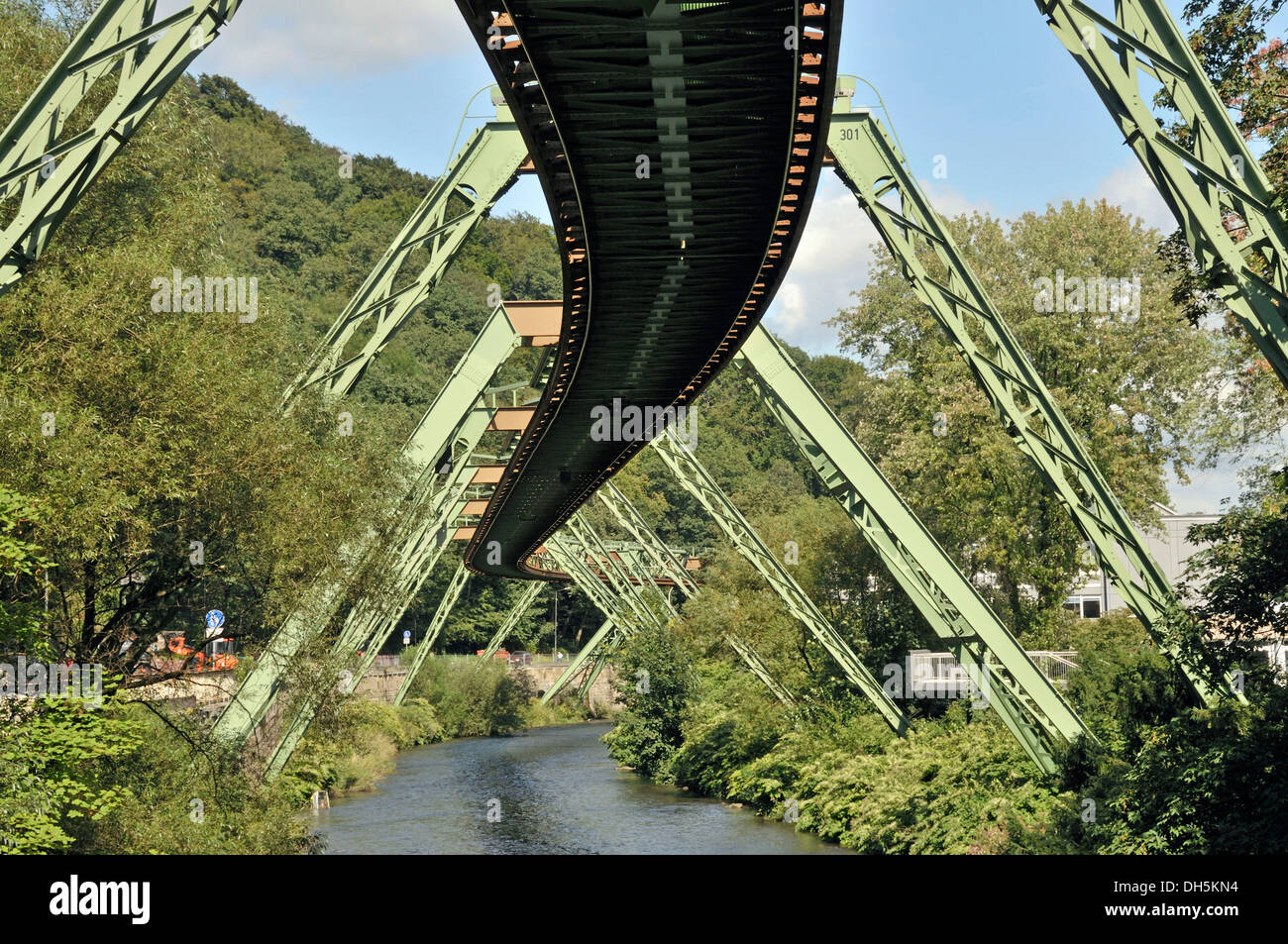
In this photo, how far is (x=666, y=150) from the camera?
1084 cm

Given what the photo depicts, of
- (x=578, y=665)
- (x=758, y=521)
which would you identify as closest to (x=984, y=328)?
(x=758, y=521)

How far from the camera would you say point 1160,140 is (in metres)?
12.4

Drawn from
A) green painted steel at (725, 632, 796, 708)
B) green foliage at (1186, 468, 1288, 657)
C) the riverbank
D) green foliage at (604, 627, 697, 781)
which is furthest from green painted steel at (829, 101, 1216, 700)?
green foliage at (604, 627, 697, 781)

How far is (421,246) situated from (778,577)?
47.5ft

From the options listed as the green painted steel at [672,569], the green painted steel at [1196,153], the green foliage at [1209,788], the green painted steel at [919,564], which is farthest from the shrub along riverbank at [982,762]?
the green painted steel at [1196,153]

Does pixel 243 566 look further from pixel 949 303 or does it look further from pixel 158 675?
pixel 949 303

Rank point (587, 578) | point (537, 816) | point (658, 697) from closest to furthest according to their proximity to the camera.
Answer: point (537, 816)
point (658, 697)
point (587, 578)

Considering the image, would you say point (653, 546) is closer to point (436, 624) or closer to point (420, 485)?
point (436, 624)

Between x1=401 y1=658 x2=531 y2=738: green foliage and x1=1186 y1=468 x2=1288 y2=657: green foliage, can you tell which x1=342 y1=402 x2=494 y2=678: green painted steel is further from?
A: x1=401 y1=658 x2=531 y2=738: green foliage

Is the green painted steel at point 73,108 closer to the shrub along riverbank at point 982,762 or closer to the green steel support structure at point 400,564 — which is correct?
the green steel support structure at point 400,564

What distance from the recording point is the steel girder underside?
8891 millimetres

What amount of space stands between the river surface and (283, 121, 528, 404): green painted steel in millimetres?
12173
